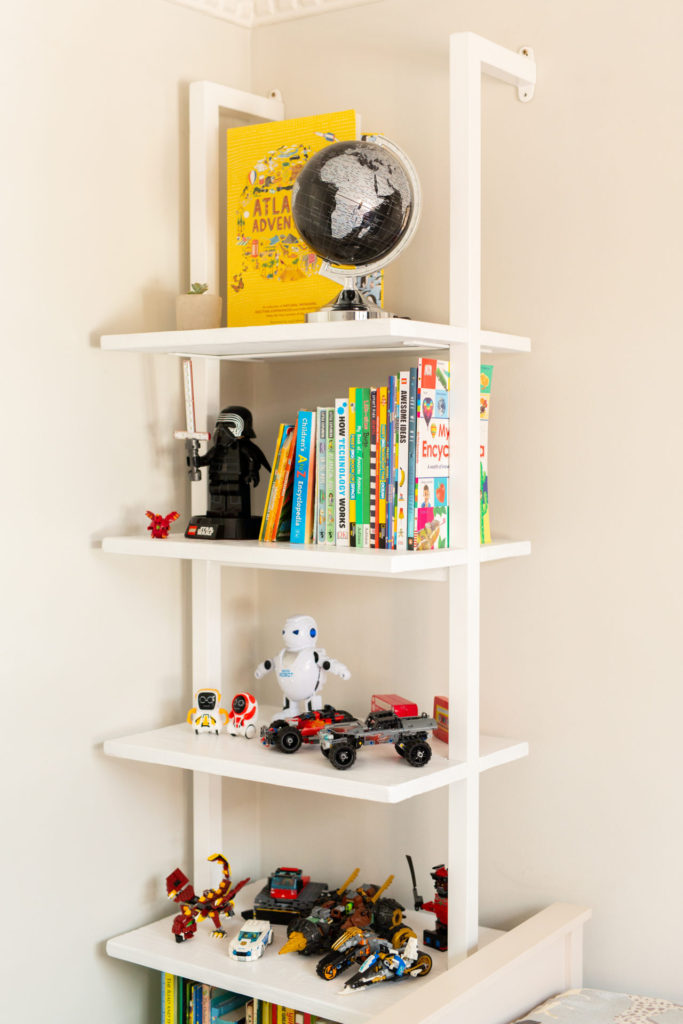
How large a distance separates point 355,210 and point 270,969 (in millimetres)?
1041

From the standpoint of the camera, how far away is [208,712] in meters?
1.74

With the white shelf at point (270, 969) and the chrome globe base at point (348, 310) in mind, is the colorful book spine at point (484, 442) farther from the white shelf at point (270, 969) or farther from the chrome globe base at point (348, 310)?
the white shelf at point (270, 969)

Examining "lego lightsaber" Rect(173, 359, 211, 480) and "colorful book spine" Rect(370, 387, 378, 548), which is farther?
"lego lightsaber" Rect(173, 359, 211, 480)

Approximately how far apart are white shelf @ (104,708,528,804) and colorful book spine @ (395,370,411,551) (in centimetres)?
30

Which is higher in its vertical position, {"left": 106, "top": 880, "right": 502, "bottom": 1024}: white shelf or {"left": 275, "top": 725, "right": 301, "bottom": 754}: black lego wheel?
{"left": 275, "top": 725, "right": 301, "bottom": 754}: black lego wheel

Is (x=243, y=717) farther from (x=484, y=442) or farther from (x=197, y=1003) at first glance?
(x=484, y=442)

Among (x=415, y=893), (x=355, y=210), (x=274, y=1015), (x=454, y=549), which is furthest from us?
(x=415, y=893)

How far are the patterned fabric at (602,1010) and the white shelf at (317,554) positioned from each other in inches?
22.8

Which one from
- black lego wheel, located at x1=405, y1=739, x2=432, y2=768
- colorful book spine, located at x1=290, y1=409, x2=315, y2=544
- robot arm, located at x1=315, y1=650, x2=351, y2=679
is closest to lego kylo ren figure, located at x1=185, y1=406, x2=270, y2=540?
colorful book spine, located at x1=290, y1=409, x2=315, y2=544

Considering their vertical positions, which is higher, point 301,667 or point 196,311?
point 196,311

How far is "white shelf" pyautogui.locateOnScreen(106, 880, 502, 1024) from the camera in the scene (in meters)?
1.47

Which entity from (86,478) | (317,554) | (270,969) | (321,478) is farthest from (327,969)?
(86,478)

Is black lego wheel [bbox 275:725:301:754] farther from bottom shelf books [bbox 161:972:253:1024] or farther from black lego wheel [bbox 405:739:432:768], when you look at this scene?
bottom shelf books [bbox 161:972:253:1024]

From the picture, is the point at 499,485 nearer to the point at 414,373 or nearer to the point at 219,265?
the point at 414,373
